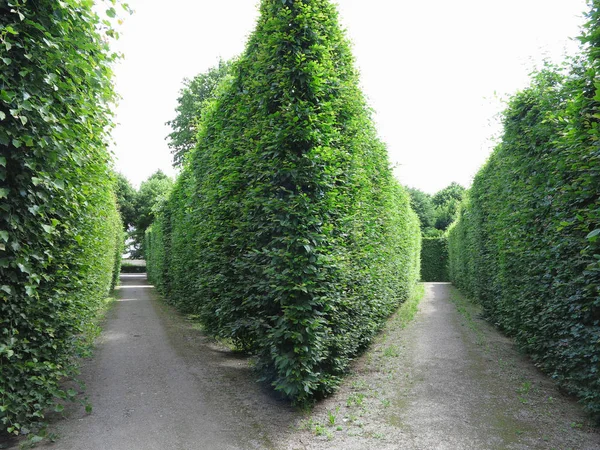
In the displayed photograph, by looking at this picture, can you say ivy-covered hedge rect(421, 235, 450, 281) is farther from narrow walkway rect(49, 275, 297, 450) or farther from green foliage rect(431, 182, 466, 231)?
narrow walkway rect(49, 275, 297, 450)

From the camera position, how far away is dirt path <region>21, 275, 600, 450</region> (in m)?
4.39

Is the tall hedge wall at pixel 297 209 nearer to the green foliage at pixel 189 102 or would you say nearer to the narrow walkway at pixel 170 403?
the narrow walkway at pixel 170 403

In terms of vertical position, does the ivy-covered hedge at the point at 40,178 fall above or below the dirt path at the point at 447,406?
above

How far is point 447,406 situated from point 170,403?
359cm

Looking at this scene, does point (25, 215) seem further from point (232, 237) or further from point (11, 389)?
point (232, 237)

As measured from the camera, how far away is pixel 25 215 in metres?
3.70

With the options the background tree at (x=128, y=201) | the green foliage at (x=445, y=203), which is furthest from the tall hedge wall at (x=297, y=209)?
the green foliage at (x=445, y=203)

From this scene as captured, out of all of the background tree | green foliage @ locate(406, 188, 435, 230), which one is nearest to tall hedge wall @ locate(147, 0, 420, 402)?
the background tree

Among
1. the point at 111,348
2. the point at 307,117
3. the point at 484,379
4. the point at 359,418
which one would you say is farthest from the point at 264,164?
the point at 111,348

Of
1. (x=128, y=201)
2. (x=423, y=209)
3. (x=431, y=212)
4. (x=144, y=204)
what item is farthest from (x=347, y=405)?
(x=431, y=212)

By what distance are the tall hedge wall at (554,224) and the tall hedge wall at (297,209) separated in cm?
258

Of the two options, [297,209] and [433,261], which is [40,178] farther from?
[433,261]

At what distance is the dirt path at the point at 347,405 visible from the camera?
4395 millimetres

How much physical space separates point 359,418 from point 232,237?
3.40 metres
